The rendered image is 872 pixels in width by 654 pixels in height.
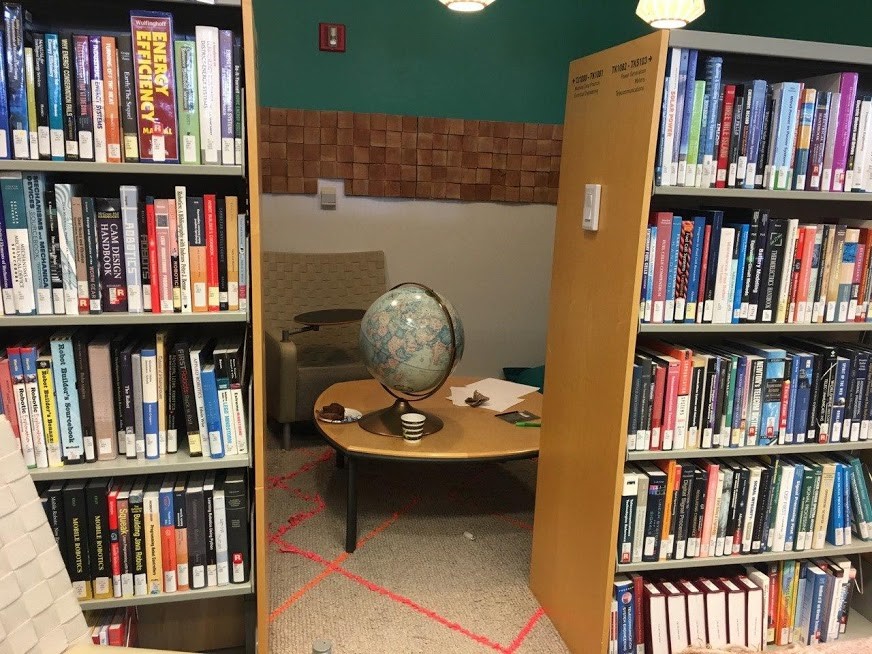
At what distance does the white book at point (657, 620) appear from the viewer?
211 cm

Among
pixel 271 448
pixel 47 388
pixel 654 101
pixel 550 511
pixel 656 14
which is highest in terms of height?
pixel 656 14

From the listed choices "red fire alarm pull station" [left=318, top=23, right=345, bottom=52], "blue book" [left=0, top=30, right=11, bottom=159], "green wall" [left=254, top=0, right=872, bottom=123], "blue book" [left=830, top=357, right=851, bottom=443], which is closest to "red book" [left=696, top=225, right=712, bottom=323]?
"blue book" [left=830, top=357, right=851, bottom=443]

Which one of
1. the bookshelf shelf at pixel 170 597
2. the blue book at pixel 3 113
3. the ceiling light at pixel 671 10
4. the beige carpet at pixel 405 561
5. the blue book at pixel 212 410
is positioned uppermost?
the ceiling light at pixel 671 10

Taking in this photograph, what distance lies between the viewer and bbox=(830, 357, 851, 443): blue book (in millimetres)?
2092

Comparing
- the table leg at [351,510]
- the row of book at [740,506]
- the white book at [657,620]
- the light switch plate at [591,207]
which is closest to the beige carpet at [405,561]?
the table leg at [351,510]

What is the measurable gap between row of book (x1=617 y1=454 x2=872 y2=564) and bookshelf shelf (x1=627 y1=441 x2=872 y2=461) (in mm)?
55

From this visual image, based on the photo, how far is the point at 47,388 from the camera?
1751 mm

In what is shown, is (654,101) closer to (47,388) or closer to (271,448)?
(47,388)

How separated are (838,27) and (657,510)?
2675mm

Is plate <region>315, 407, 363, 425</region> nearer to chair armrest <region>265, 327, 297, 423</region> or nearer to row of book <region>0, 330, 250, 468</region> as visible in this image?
chair armrest <region>265, 327, 297, 423</region>

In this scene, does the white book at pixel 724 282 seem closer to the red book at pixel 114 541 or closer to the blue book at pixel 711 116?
the blue book at pixel 711 116

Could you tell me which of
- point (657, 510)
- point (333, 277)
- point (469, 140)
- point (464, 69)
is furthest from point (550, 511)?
point (464, 69)

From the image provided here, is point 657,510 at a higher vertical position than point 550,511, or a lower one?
higher

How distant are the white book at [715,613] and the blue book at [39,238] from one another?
79.5 inches
